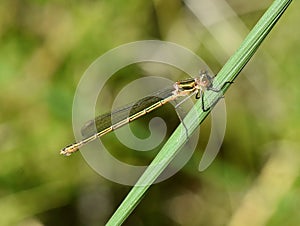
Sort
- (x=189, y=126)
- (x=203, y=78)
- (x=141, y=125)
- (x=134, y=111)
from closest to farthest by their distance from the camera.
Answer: (x=189, y=126)
(x=203, y=78)
(x=134, y=111)
(x=141, y=125)

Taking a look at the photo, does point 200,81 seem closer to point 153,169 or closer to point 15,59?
point 153,169

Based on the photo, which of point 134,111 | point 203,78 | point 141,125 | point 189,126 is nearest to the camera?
point 189,126

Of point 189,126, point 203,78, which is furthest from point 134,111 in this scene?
point 189,126

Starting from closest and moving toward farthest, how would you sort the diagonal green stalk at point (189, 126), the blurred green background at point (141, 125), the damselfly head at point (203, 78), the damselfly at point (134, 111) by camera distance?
the diagonal green stalk at point (189, 126) → the damselfly head at point (203, 78) → the damselfly at point (134, 111) → the blurred green background at point (141, 125)

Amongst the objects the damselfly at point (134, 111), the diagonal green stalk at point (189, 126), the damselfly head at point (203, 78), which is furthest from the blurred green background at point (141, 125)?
the diagonal green stalk at point (189, 126)

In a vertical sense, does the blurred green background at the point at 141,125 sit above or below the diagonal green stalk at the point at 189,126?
above

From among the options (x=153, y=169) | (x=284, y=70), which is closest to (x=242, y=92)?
(x=284, y=70)

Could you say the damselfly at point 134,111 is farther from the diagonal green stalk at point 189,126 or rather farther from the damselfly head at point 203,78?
the diagonal green stalk at point 189,126

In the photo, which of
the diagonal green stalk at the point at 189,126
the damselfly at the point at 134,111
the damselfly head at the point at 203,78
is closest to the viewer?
the diagonal green stalk at the point at 189,126

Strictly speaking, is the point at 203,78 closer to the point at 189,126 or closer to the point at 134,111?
the point at 134,111
